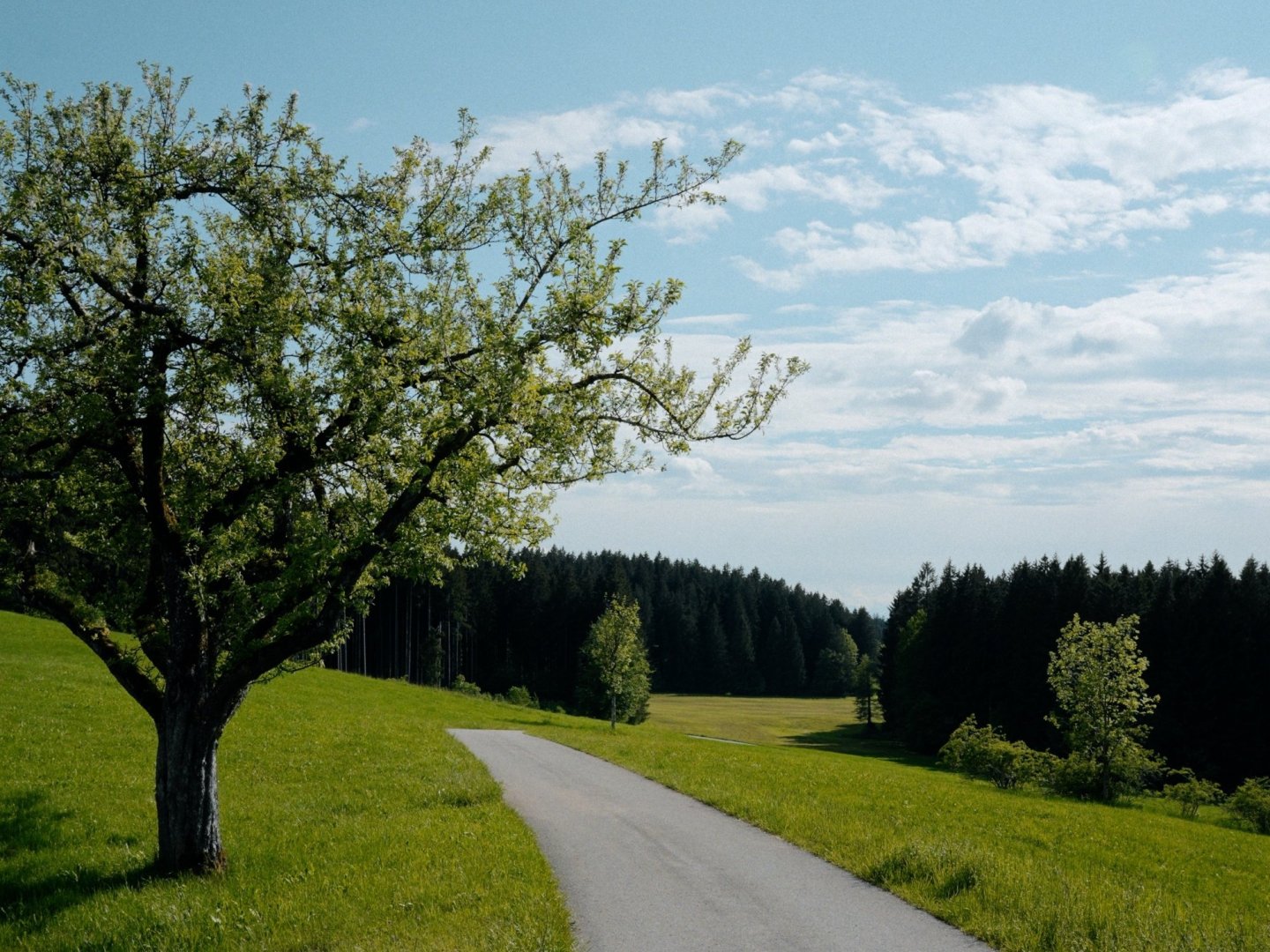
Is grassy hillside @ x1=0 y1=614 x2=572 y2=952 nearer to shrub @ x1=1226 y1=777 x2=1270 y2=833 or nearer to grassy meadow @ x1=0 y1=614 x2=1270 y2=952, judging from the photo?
grassy meadow @ x1=0 y1=614 x2=1270 y2=952

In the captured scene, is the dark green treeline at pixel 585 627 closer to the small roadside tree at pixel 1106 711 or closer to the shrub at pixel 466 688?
the shrub at pixel 466 688

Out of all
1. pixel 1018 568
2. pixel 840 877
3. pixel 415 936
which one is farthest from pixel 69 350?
pixel 1018 568

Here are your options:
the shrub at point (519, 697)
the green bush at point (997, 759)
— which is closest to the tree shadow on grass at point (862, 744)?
the shrub at point (519, 697)

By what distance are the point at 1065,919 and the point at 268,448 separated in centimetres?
1179

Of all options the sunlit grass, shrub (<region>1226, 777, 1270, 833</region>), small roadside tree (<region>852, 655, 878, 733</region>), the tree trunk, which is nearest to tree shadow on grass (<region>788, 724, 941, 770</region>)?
the sunlit grass

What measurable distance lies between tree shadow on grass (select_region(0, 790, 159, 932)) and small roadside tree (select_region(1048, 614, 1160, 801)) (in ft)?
118

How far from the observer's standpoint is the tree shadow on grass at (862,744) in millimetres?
74438

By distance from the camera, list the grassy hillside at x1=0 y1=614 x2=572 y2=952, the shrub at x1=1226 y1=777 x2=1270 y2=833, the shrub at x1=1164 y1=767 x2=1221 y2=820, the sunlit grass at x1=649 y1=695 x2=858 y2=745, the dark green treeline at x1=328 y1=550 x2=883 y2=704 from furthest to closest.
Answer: the dark green treeline at x1=328 y1=550 x2=883 y2=704 → the sunlit grass at x1=649 y1=695 x2=858 y2=745 → the shrub at x1=1164 y1=767 x2=1221 y2=820 → the shrub at x1=1226 y1=777 x2=1270 y2=833 → the grassy hillside at x1=0 y1=614 x2=572 y2=952

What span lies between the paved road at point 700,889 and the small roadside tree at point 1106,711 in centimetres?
2772

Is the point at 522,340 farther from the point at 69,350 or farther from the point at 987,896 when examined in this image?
the point at 987,896

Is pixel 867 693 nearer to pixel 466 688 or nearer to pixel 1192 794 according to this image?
pixel 466 688

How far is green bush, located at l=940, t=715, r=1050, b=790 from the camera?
3794 centimetres

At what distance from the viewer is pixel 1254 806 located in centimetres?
3400

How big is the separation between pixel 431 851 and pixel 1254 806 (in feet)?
112
